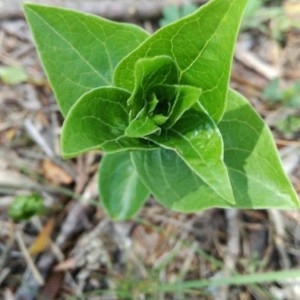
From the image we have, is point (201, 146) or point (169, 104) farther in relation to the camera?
point (169, 104)

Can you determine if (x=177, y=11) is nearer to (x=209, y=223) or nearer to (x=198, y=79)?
(x=209, y=223)

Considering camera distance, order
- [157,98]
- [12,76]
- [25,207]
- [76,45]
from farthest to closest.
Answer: [12,76] < [25,207] < [76,45] < [157,98]

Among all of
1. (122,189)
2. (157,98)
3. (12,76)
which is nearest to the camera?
(157,98)

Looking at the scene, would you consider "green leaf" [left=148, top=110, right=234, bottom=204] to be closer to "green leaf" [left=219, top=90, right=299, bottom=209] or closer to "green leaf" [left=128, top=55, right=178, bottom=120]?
"green leaf" [left=128, top=55, right=178, bottom=120]

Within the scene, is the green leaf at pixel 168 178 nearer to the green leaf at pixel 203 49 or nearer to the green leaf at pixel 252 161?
the green leaf at pixel 252 161

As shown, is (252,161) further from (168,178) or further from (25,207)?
(25,207)

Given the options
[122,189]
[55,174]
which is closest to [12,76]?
[55,174]

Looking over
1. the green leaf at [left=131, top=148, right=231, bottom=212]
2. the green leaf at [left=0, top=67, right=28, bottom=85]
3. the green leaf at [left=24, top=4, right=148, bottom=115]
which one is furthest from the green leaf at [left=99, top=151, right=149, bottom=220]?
the green leaf at [left=0, top=67, right=28, bottom=85]
